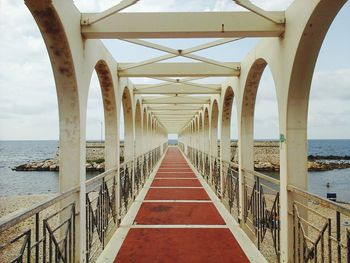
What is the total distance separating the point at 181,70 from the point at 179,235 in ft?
11.3

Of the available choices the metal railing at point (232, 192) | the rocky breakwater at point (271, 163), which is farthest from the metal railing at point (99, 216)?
the rocky breakwater at point (271, 163)

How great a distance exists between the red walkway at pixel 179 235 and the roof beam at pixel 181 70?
3035 mm

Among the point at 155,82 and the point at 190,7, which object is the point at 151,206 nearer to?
the point at 155,82

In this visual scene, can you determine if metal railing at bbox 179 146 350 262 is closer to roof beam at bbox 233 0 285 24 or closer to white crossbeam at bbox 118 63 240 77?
roof beam at bbox 233 0 285 24

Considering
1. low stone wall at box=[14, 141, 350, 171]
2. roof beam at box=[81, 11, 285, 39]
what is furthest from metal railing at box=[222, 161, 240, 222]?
low stone wall at box=[14, 141, 350, 171]

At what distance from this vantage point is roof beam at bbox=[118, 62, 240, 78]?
6.50 metres

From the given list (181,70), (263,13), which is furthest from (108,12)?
(181,70)

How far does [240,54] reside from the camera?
661cm

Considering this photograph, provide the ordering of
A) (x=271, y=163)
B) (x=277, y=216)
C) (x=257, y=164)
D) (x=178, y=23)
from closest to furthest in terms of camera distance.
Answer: (x=178, y=23) → (x=277, y=216) → (x=257, y=164) → (x=271, y=163)

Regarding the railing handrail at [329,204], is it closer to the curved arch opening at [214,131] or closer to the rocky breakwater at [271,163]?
the curved arch opening at [214,131]

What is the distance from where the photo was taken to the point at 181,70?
6.59 metres

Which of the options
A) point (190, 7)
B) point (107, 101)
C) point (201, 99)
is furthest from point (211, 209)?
point (201, 99)

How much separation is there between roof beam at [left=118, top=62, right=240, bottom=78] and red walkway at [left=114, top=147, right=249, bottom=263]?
304 centimetres

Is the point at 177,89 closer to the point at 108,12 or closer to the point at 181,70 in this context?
the point at 181,70
